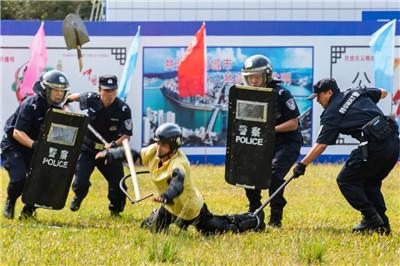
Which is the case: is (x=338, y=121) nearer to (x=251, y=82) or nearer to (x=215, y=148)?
(x=251, y=82)

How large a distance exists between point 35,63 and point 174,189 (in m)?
11.7

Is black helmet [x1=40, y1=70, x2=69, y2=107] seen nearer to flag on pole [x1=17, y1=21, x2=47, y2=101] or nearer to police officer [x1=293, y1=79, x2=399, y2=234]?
police officer [x1=293, y1=79, x2=399, y2=234]

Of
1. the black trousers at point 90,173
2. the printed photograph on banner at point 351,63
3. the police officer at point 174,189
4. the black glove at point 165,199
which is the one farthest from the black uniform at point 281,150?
the printed photograph on banner at point 351,63

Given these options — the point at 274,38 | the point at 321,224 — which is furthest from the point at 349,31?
the point at 321,224

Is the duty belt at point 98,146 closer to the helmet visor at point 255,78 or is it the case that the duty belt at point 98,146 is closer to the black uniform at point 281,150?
the black uniform at point 281,150

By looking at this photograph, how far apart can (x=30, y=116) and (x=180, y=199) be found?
7.61ft

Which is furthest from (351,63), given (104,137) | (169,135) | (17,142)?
(169,135)

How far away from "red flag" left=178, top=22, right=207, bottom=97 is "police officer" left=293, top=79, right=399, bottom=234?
10037 mm

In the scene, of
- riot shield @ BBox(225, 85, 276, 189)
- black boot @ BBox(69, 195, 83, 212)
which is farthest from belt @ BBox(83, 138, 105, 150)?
riot shield @ BBox(225, 85, 276, 189)

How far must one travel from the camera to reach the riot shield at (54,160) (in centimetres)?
942

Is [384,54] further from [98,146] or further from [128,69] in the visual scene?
[98,146]

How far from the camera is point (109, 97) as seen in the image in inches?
412

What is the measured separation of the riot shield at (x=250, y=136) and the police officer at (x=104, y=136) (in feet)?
5.08

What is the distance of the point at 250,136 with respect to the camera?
30.7ft
